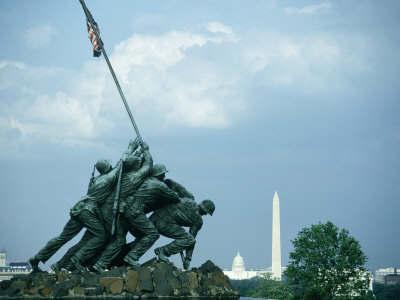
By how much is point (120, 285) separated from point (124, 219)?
6.69 ft

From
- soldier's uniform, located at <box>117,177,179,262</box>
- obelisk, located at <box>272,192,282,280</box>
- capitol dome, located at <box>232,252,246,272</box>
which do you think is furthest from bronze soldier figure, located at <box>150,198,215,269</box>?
capitol dome, located at <box>232,252,246,272</box>

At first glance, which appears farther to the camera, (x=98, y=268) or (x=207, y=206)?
(x=207, y=206)

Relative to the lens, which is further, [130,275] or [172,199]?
[172,199]

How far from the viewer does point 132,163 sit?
17.0m

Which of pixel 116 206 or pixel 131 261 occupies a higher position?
pixel 116 206

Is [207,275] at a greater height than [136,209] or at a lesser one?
lesser

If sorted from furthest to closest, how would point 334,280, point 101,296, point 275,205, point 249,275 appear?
point 249,275, point 275,205, point 334,280, point 101,296

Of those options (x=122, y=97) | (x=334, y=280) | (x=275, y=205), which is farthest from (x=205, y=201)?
(x=275, y=205)

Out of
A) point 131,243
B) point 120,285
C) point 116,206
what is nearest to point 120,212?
point 116,206

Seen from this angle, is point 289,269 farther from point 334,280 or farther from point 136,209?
point 136,209

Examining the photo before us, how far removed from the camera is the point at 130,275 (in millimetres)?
15664

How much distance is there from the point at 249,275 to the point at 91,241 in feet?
442

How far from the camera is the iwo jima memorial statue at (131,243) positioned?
617 inches

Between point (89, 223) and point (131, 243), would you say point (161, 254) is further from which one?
point (89, 223)
